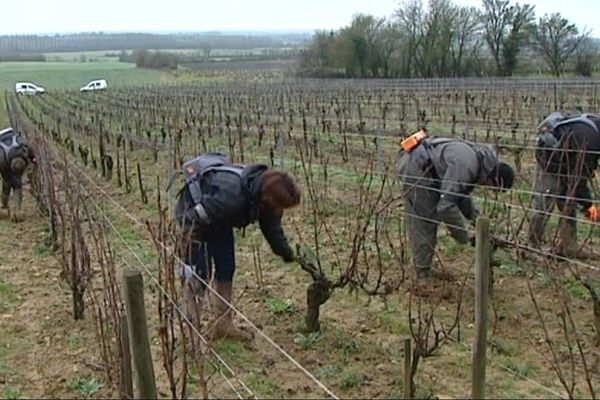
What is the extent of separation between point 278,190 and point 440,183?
187 centimetres

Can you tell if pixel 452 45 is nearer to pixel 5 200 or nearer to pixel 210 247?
pixel 5 200

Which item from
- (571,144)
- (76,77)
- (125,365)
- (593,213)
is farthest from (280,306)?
(76,77)

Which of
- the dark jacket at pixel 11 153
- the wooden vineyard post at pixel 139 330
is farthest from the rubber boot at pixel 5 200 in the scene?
the wooden vineyard post at pixel 139 330

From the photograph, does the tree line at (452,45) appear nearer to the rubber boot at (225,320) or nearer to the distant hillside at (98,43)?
the rubber boot at (225,320)

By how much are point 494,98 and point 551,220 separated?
66.0 ft

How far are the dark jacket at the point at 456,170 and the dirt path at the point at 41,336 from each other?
2573mm

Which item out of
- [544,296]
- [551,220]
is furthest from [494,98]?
[544,296]

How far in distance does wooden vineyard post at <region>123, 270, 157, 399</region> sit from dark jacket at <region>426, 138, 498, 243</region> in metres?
3.12

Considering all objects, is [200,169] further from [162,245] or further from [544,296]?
[544,296]

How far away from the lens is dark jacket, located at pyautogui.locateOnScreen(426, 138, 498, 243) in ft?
18.2

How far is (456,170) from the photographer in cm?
555

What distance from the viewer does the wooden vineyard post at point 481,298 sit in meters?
3.27

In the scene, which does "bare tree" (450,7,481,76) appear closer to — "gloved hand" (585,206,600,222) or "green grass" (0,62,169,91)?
"green grass" (0,62,169,91)

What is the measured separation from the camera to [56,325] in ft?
18.2
